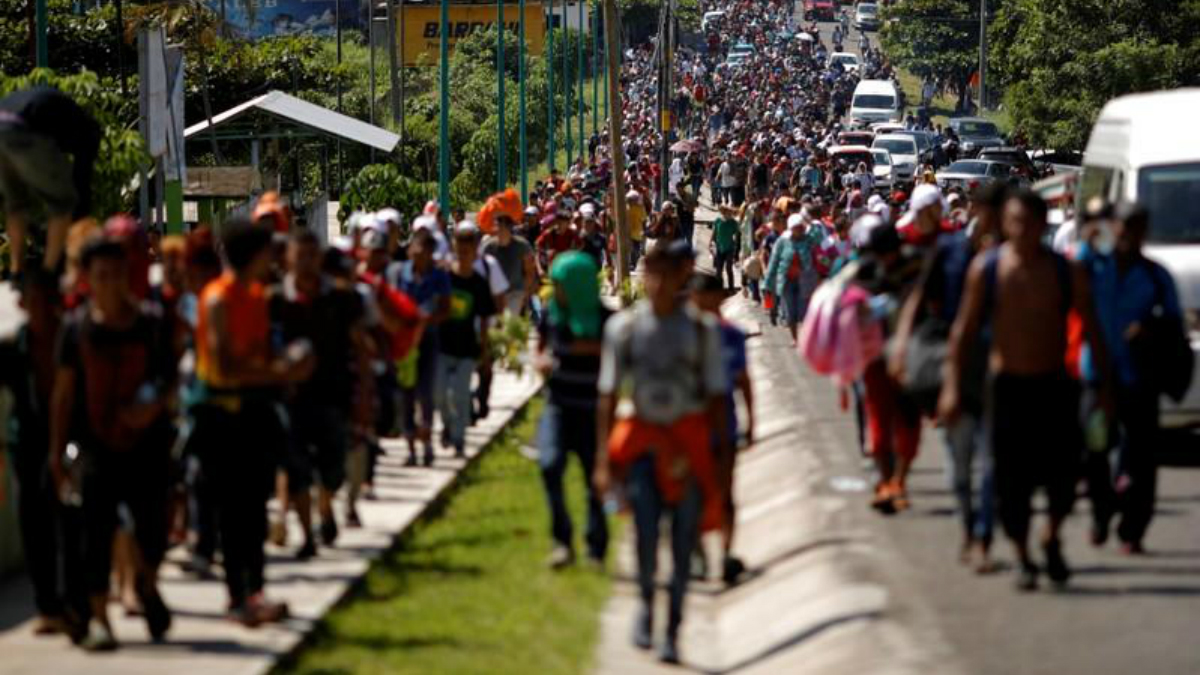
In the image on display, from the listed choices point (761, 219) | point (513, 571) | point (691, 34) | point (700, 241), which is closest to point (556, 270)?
point (513, 571)

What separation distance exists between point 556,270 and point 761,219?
24.1 metres

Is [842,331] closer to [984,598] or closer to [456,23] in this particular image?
[984,598]

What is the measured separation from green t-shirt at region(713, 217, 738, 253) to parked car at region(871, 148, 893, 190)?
734 inches

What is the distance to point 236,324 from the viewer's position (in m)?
11.2

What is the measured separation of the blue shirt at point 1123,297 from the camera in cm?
1288

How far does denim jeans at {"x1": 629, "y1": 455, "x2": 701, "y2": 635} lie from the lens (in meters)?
10.9

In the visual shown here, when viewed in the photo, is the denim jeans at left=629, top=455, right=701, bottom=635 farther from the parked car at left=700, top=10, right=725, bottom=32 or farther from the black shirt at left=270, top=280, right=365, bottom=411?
the parked car at left=700, top=10, right=725, bottom=32

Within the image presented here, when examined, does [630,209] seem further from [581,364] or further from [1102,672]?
[1102,672]

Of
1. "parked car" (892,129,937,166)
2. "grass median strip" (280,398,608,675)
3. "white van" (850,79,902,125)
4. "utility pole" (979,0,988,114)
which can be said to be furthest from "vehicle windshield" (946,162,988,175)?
"grass median strip" (280,398,608,675)

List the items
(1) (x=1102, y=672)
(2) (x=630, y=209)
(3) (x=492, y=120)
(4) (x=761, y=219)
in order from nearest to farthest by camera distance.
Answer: (1) (x=1102, y=672), (4) (x=761, y=219), (2) (x=630, y=209), (3) (x=492, y=120)

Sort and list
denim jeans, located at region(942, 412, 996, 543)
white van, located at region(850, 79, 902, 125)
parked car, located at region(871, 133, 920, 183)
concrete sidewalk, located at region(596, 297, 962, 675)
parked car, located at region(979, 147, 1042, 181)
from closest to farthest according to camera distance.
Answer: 1. concrete sidewalk, located at region(596, 297, 962, 675)
2. denim jeans, located at region(942, 412, 996, 543)
3. parked car, located at region(979, 147, 1042, 181)
4. parked car, located at region(871, 133, 920, 183)
5. white van, located at region(850, 79, 902, 125)

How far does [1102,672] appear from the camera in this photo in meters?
10.5

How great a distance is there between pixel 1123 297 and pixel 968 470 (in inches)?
49.0

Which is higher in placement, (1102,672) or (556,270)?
(556,270)
